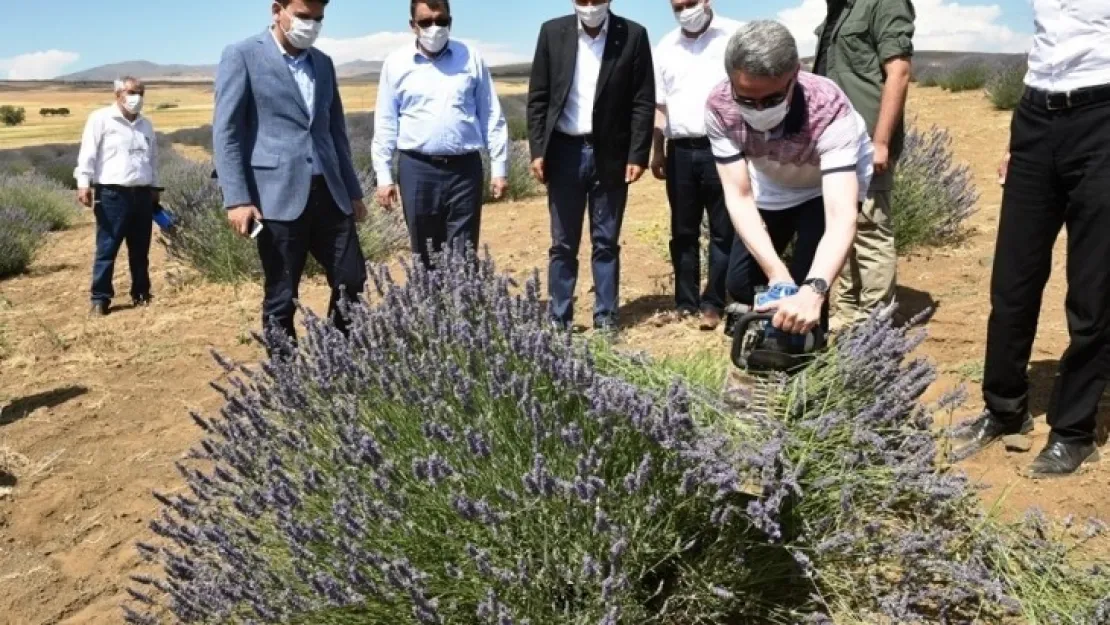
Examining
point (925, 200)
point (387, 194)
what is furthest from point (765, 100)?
point (925, 200)

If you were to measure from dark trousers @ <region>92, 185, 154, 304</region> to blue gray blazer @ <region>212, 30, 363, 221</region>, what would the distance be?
138 inches

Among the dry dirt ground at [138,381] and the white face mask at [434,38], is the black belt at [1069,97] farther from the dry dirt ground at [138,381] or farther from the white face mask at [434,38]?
the white face mask at [434,38]

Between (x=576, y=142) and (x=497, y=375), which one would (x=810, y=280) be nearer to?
(x=497, y=375)

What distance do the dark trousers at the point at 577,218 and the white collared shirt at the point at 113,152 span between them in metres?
3.67

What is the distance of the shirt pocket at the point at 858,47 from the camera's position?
12.7ft

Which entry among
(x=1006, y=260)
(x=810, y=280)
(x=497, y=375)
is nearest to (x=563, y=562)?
(x=497, y=375)

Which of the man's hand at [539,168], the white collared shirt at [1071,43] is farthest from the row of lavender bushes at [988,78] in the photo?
the white collared shirt at [1071,43]

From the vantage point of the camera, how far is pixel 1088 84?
2707 mm

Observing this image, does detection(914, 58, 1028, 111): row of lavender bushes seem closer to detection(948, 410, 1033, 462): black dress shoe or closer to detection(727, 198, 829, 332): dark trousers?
detection(948, 410, 1033, 462): black dress shoe

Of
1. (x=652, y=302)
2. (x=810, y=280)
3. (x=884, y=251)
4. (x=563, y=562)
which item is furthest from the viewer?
(x=652, y=302)

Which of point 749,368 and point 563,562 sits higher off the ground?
point 749,368

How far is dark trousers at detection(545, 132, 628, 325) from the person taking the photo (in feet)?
15.0

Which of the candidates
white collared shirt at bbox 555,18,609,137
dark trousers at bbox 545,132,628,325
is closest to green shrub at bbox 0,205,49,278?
dark trousers at bbox 545,132,628,325

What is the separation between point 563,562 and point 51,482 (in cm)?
265
